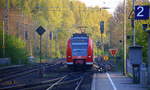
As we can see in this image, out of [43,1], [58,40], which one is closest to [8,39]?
[43,1]

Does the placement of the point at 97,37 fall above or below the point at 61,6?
below

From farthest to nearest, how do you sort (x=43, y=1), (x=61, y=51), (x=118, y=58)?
(x=61, y=51)
(x=43, y=1)
(x=118, y=58)

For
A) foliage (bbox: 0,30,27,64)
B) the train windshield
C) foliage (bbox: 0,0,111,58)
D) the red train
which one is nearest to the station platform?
the red train

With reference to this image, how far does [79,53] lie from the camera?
141ft

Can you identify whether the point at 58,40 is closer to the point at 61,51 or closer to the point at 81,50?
the point at 61,51

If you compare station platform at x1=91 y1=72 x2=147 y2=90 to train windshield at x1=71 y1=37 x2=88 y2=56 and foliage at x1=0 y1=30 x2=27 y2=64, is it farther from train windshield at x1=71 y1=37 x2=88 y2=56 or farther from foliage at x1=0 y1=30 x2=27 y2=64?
foliage at x1=0 y1=30 x2=27 y2=64

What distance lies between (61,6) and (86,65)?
4897 centimetres

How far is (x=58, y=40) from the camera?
97.8m

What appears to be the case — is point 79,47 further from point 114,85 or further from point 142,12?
point 142,12

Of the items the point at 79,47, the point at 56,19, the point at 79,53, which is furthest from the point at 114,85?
the point at 56,19

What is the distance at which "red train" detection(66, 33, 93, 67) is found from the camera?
141 feet

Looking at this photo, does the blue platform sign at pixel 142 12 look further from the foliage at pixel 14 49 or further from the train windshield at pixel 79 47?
the foliage at pixel 14 49

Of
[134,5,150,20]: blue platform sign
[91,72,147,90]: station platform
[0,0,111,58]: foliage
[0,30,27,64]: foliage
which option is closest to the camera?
[134,5,150,20]: blue platform sign

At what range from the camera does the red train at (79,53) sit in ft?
141
